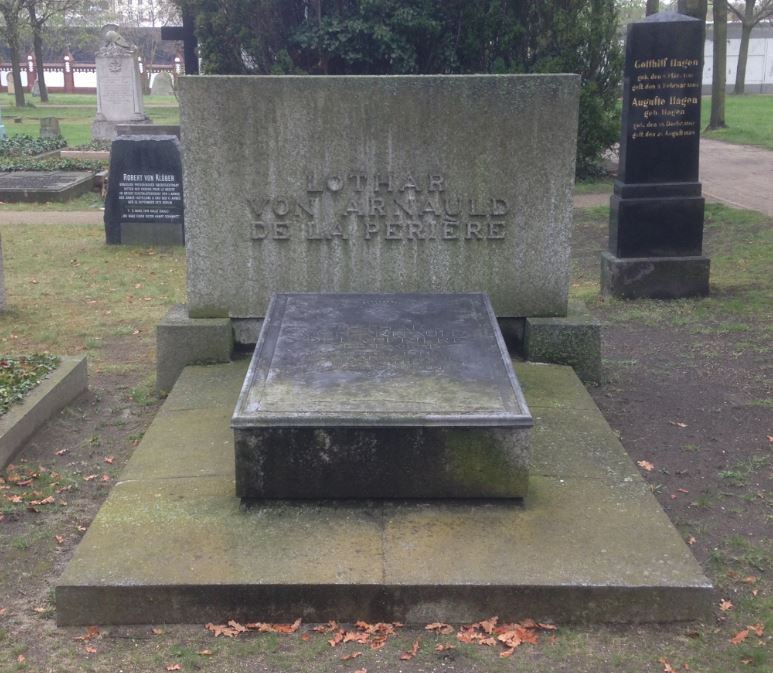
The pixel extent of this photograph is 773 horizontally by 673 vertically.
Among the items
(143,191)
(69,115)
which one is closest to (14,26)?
(69,115)

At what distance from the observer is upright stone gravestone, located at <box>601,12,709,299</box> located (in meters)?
9.56

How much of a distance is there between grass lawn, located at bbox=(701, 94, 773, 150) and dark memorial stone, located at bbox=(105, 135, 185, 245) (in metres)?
16.9

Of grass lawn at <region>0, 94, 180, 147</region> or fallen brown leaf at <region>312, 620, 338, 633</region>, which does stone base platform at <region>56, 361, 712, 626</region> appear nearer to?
fallen brown leaf at <region>312, 620, 338, 633</region>

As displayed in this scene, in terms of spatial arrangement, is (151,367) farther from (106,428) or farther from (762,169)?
(762,169)

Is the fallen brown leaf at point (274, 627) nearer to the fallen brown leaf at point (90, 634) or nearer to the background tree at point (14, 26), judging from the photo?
the fallen brown leaf at point (90, 634)

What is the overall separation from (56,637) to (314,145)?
3.19 m

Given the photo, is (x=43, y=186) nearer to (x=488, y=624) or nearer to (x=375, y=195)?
(x=375, y=195)

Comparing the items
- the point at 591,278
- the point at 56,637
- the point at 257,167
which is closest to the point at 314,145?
the point at 257,167

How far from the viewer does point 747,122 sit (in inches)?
1288

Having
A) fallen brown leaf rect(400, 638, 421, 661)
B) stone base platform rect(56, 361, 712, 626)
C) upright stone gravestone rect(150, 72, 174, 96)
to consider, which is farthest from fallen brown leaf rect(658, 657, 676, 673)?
upright stone gravestone rect(150, 72, 174, 96)

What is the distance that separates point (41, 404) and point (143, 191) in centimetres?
786

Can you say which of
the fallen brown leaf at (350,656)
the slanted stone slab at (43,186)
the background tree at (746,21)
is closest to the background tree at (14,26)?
the slanted stone slab at (43,186)

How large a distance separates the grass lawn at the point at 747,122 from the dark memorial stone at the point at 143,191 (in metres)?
16.9

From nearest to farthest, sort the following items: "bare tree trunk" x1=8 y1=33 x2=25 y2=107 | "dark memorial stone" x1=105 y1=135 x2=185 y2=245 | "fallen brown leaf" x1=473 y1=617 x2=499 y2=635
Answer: "fallen brown leaf" x1=473 y1=617 x2=499 y2=635, "dark memorial stone" x1=105 y1=135 x2=185 y2=245, "bare tree trunk" x1=8 y1=33 x2=25 y2=107
